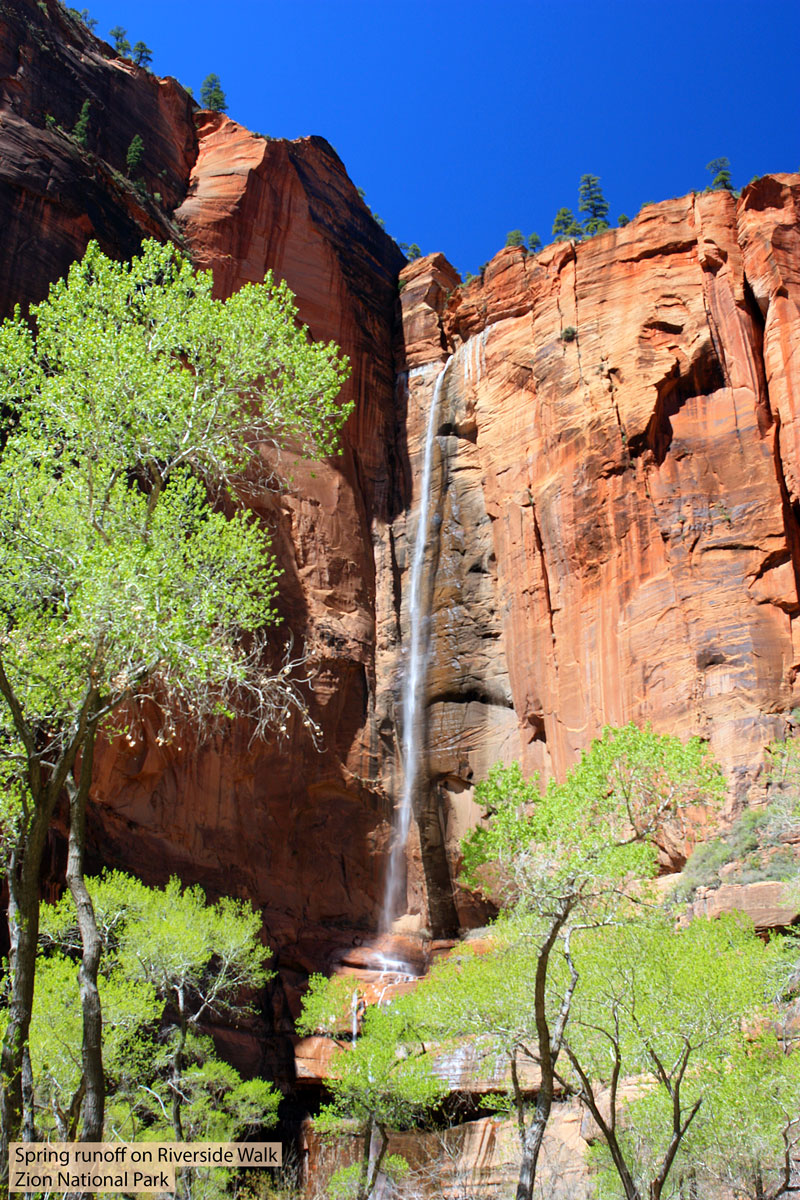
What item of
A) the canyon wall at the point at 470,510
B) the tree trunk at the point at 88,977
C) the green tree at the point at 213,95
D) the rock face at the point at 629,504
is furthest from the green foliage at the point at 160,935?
the green tree at the point at 213,95

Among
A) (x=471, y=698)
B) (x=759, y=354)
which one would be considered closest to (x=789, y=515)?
(x=759, y=354)

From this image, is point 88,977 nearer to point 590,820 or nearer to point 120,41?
point 590,820

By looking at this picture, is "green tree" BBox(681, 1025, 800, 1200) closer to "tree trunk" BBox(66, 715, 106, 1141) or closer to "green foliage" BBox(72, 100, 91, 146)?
"tree trunk" BBox(66, 715, 106, 1141)

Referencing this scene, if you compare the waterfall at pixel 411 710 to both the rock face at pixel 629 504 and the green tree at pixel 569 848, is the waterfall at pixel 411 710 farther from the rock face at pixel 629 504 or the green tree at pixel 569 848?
the green tree at pixel 569 848

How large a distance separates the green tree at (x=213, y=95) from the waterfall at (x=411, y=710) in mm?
31851

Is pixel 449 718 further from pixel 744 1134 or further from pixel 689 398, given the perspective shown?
pixel 744 1134

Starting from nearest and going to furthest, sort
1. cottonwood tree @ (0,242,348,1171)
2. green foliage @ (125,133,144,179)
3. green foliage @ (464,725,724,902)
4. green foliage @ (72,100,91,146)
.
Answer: cottonwood tree @ (0,242,348,1171)
green foliage @ (464,725,724,902)
green foliage @ (72,100,91,146)
green foliage @ (125,133,144,179)

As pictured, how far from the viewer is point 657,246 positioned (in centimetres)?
3938

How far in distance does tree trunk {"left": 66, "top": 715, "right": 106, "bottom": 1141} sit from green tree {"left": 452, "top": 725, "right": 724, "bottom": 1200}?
6045mm

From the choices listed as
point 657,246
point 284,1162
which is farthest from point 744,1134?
point 657,246

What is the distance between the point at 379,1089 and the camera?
912 inches

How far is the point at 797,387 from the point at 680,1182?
2552cm

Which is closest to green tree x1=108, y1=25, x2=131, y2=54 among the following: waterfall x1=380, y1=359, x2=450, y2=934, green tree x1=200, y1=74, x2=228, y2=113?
green tree x1=200, y1=74, x2=228, y2=113

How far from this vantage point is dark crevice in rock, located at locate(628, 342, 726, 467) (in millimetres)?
35312
